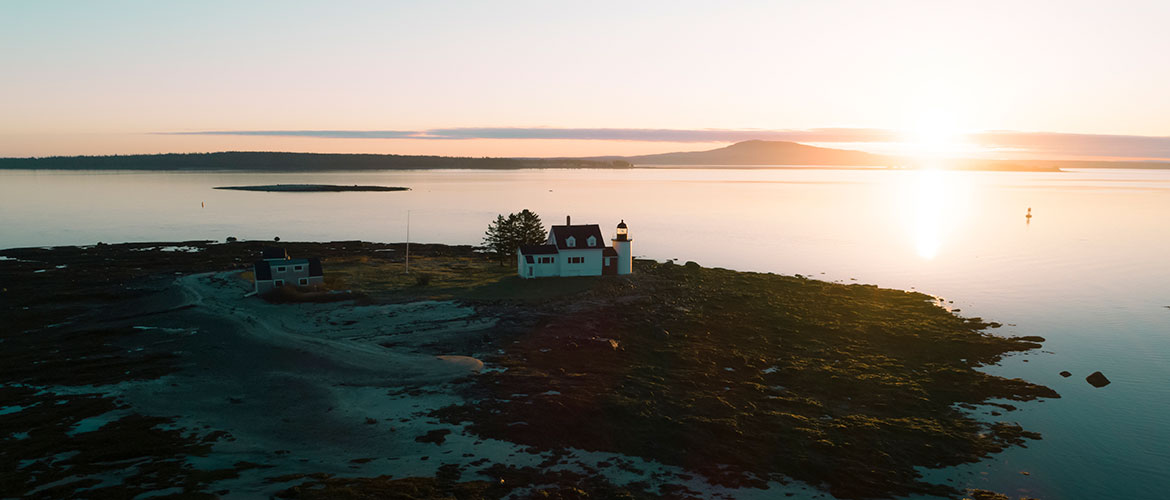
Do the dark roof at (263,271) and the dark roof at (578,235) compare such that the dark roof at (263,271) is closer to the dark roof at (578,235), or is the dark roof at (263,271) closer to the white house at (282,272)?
the white house at (282,272)

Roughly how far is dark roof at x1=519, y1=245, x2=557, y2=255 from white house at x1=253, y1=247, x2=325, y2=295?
1838 centimetres

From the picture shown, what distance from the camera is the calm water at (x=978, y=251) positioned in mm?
28047

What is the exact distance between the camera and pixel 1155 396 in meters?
33.8

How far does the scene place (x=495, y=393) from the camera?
32000 mm

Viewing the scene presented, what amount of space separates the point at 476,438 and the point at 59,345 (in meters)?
31.4

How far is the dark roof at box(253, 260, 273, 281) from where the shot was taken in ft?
180

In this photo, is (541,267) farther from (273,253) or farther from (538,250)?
(273,253)

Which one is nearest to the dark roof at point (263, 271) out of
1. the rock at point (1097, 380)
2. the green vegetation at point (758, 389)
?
the green vegetation at point (758, 389)

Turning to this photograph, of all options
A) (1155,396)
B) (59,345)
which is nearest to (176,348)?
(59,345)

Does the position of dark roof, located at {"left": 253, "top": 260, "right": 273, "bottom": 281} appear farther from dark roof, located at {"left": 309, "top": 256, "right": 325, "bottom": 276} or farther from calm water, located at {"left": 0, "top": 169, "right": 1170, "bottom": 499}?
calm water, located at {"left": 0, "top": 169, "right": 1170, "bottom": 499}

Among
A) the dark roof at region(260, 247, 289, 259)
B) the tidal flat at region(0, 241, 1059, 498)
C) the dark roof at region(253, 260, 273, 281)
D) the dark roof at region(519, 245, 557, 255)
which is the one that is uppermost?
the dark roof at region(519, 245, 557, 255)

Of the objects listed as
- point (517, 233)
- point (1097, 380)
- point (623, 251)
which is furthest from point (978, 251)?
point (517, 233)

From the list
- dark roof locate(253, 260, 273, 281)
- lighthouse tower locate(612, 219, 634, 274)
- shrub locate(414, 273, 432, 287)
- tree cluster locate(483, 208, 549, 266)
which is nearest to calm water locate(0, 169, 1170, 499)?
lighthouse tower locate(612, 219, 634, 274)

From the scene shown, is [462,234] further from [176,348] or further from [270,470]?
[270,470]
